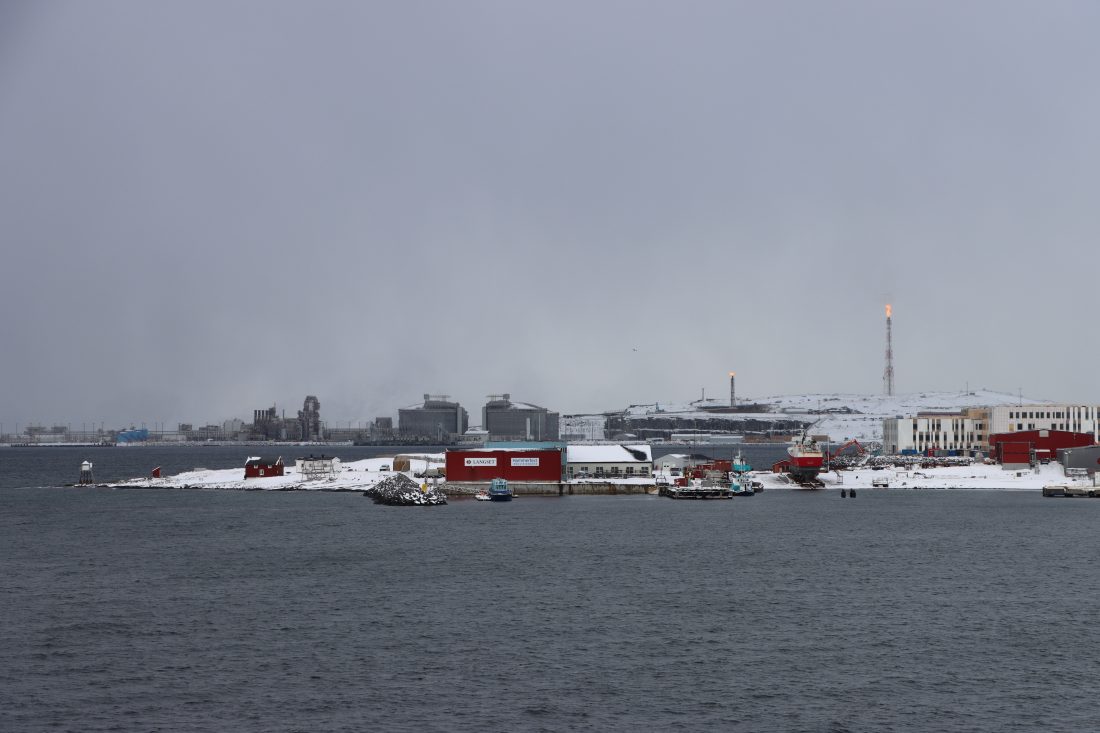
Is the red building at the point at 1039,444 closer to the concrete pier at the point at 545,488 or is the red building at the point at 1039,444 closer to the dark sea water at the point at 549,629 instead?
the concrete pier at the point at 545,488

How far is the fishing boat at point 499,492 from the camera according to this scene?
Answer: 11469 cm

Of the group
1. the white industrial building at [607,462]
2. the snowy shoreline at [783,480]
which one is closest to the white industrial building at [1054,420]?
the snowy shoreline at [783,480]

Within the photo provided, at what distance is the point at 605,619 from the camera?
48.1m

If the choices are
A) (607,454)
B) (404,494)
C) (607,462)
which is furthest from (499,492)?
(607,454)

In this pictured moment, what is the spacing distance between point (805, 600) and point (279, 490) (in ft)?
318

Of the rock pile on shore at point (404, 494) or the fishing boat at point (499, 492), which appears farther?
the fishing boat at point (499, 492)

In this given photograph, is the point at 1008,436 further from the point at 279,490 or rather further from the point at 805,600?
the point at 805,600

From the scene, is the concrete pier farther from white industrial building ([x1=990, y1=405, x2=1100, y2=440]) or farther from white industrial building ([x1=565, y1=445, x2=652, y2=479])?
white industrial building ([x1=990, y1=405, x2=1100, y2=440])

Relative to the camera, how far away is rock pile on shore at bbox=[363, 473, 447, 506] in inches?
4446

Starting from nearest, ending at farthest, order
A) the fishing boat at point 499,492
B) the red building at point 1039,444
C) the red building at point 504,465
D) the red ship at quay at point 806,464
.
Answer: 1. the fishing boat at point 499,492
2. the red building at point 504,465
3. the red ship at quay at point 806,464
4. the red building at point 1039,444

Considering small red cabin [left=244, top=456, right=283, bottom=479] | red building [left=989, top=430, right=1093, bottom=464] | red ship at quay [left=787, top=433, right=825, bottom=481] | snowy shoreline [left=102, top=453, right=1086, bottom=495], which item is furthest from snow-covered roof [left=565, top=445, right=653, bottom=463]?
red building [left=989, top=430, right=1093, bottom=464]

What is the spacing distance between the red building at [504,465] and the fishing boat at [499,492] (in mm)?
8667

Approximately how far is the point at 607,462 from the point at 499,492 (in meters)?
24.3

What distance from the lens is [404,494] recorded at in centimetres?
11350
